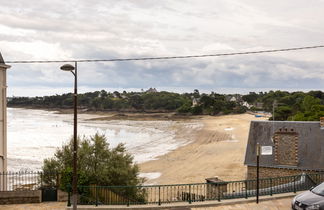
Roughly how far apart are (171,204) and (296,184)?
6548 mm

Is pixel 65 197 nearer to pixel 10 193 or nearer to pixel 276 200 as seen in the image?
pixel 10 193

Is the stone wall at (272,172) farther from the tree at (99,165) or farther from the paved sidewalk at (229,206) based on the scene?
the tree at (99,165)

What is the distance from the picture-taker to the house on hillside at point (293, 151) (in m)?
20.5

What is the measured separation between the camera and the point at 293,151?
20.8m

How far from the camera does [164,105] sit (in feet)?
497

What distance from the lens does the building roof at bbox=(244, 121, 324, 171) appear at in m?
20.4

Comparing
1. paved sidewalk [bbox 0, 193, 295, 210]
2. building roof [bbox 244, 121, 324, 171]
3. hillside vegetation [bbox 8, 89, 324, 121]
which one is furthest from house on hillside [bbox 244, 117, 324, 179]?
hillside vegetation [bbox 8, 89, 324, 121]

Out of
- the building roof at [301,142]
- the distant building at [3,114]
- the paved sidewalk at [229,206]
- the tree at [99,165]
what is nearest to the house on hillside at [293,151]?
the building roof at [301,142]

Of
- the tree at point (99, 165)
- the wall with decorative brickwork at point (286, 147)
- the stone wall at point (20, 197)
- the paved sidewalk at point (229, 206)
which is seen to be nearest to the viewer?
the paved sidewalk at point (229, 206)

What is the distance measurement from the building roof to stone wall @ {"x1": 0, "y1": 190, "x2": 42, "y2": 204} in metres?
13.3

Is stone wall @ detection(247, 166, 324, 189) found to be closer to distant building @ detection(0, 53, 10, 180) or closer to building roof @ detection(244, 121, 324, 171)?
building roof @ detection(244, 121, 324, 171)

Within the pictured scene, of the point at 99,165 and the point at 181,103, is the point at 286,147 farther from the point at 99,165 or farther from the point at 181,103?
the point at 181,103

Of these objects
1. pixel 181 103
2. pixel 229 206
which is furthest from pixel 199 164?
pixel 181 103

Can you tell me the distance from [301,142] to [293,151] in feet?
2.92
